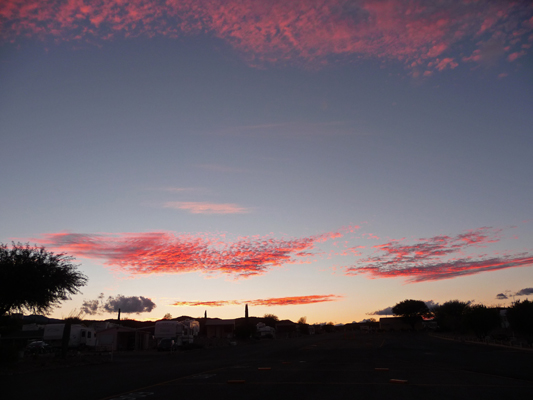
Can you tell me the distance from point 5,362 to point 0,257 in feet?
35.4

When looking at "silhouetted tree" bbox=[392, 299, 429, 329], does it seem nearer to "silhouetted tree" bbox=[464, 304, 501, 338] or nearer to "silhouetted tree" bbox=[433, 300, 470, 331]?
"silhouetted tree" bbox=[433, 300, 470, 331]

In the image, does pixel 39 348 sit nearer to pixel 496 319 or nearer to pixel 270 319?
pixel 496 319

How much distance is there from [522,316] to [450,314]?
74.7m

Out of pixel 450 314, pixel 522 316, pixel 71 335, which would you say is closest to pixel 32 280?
pixel 71 335

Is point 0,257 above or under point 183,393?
above

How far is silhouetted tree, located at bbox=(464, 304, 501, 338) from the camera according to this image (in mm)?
66250

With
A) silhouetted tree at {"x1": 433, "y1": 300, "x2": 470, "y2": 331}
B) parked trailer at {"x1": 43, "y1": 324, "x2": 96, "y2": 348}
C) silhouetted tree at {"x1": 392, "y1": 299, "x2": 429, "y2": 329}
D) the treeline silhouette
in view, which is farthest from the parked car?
silhouetted tree at {"x1": 392, "y1": 299, "x2": 429, "y2": 329}

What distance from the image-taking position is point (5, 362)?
26.0 m

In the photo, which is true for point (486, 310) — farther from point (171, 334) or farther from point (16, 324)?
point (16, 324)

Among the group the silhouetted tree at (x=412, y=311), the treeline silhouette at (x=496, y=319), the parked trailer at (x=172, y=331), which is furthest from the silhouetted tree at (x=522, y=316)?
the silhouetted tree at (x=412, y=311)

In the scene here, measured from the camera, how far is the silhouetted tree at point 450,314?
116 metres

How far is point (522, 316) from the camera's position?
188 feet

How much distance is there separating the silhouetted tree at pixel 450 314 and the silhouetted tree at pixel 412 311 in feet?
75.2

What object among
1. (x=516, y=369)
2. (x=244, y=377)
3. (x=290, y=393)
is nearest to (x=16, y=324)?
(x=244, y=377)
